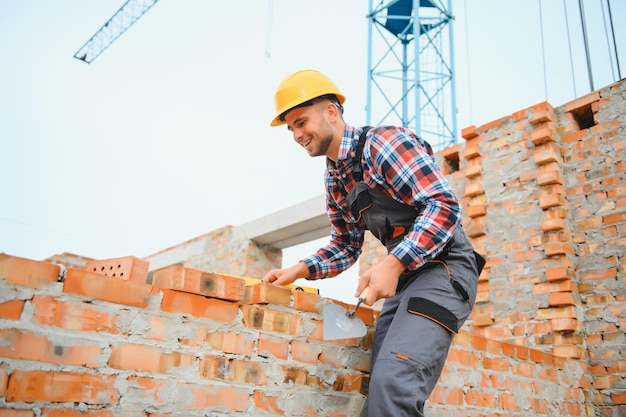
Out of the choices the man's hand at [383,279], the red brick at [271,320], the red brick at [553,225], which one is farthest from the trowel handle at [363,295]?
the red brick at [553,225]

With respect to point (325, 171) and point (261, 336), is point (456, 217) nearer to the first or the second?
point (325, 171)

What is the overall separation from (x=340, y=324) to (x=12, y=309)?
3.96ft

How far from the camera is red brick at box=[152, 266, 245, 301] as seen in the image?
1932 millimetres

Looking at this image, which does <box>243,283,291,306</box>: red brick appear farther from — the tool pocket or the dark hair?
the dark hair

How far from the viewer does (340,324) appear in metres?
2.21

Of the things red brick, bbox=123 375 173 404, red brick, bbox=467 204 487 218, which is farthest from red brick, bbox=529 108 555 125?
red brick, bbox=123 375 173 404

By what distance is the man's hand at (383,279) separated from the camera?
1.82m

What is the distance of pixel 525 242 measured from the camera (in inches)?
189

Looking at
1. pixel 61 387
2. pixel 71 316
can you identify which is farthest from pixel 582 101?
pixel 61 387

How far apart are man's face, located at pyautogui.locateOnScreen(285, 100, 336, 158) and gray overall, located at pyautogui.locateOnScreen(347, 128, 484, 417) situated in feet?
0.57

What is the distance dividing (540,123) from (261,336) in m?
3.88

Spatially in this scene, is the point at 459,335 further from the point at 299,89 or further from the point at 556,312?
the point at 556,312

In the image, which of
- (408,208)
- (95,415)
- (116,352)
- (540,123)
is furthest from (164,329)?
(540,123)

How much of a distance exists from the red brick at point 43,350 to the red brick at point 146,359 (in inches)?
2.6
